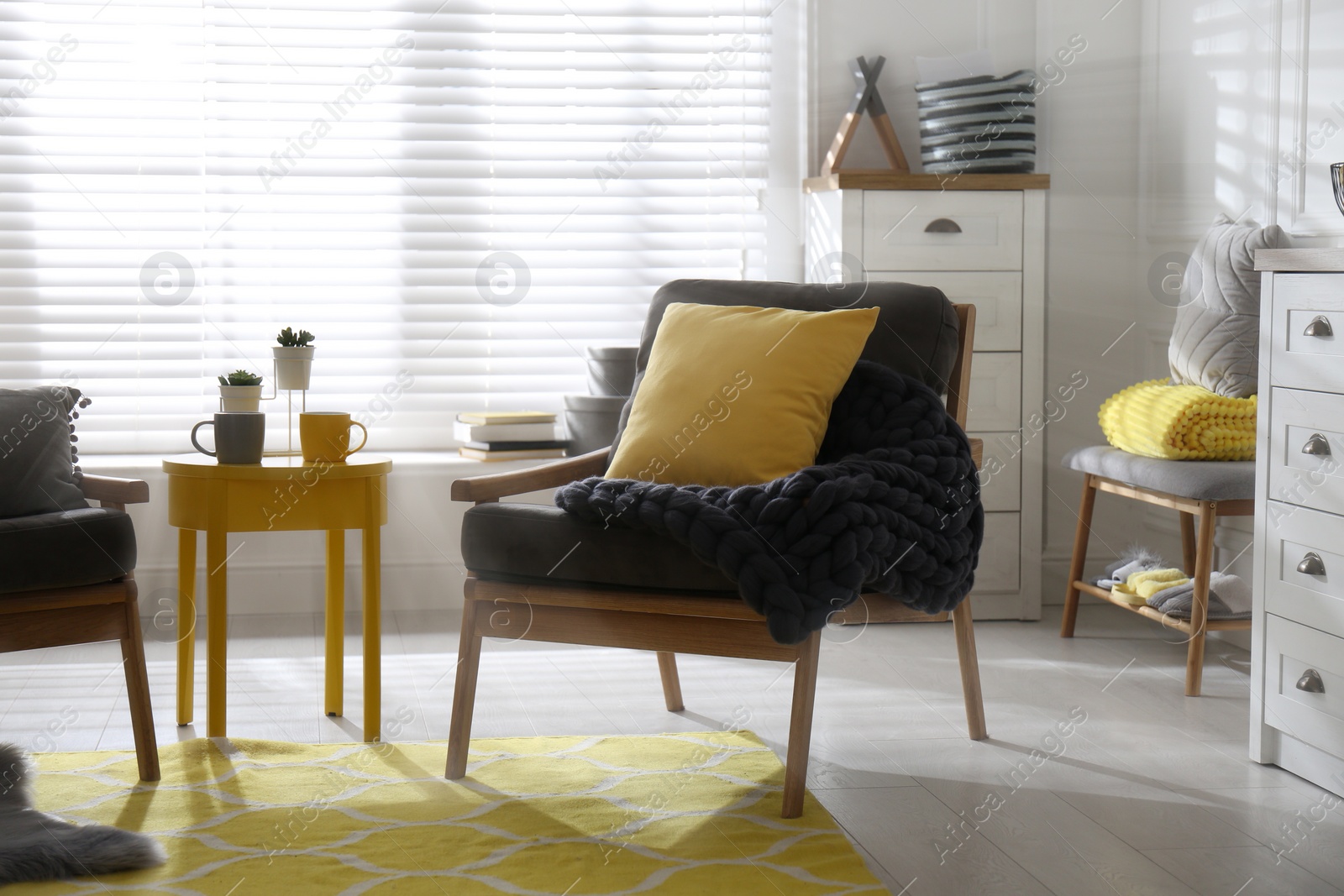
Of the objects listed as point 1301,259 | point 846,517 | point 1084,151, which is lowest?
point 846,517

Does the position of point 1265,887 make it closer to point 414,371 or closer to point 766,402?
point 766,402

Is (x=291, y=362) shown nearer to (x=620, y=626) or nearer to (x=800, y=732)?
(x=620, y=626)

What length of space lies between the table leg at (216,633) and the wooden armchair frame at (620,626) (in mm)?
440

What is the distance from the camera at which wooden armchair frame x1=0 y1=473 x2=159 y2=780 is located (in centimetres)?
180

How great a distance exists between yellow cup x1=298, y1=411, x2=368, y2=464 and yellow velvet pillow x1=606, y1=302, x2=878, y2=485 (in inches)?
18.6

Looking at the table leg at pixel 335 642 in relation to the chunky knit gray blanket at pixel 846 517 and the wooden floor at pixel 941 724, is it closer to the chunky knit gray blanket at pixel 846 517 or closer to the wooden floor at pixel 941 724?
the wooden floor at pixel 941 724

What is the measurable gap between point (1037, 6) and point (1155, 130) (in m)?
0.46

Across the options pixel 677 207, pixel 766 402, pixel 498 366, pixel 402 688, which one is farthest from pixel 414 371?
pixel 766 402

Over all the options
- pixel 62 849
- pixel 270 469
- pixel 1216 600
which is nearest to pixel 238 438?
pixel 270 469

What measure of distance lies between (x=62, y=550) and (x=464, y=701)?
2.09 ft

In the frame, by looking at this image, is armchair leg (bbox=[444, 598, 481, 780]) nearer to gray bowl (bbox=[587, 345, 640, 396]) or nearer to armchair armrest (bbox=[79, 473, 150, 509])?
armchair armrest (bbox=[79, 473, 150, 509])

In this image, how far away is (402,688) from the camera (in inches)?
96.9

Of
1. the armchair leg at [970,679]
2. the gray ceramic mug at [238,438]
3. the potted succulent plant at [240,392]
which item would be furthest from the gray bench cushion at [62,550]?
the armchair leg at [970,679]

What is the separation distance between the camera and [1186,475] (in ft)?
8.20
